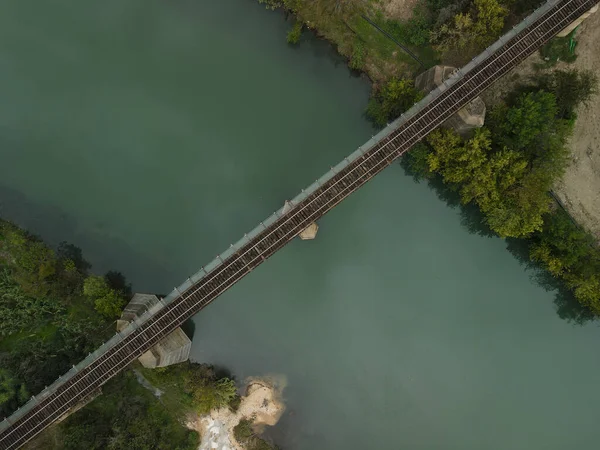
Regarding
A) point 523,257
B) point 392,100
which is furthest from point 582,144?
point 392,100

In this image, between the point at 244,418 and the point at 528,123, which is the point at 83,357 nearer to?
the point at 244,418

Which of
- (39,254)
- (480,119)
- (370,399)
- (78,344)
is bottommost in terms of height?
(370,399)

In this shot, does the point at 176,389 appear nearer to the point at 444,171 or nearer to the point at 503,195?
the point at 444,171

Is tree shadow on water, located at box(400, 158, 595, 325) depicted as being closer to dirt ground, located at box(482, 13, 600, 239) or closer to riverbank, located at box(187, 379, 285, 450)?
dirt ground, located at box(482, 13, 600, 239)

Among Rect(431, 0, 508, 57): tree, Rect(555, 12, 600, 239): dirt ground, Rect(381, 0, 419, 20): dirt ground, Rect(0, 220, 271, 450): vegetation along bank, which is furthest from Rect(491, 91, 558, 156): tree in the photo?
Rect(0, 220, 271, 450): vegetation along bank

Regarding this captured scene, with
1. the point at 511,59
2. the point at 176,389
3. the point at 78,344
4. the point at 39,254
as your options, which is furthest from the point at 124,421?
the point at 511,59

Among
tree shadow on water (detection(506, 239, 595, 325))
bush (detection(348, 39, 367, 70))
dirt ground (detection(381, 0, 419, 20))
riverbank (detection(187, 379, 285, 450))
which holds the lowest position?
tree shadow on water (detection(506, 239, 595, 325))

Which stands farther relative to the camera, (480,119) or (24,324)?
(24,324)
